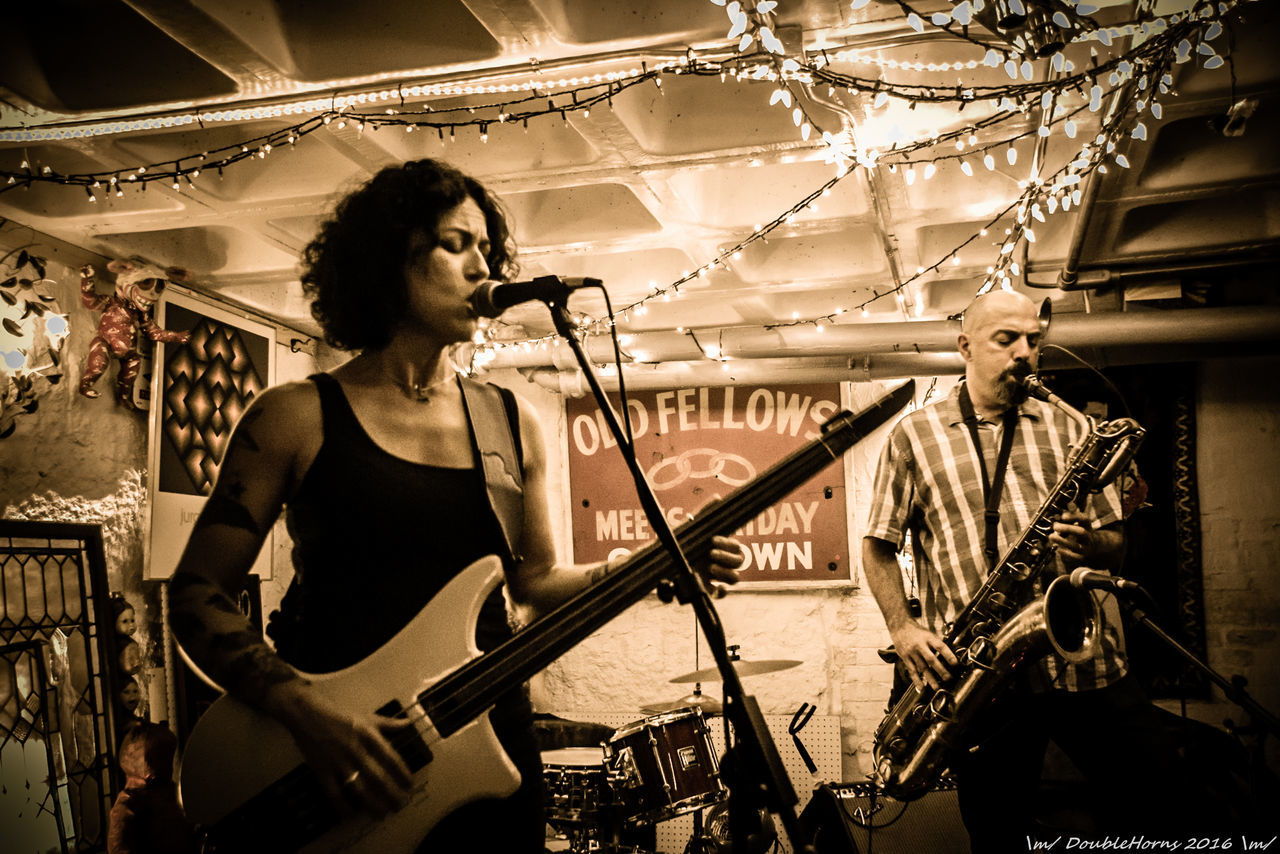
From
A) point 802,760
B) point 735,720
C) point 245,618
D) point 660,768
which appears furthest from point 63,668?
point 802,760

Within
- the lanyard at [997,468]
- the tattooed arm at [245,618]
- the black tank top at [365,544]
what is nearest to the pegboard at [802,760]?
the lanyard at [997,468]

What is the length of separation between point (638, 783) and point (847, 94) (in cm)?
345

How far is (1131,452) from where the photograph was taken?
325cm

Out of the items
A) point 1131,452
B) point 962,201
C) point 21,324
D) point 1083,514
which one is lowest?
point 1083,514

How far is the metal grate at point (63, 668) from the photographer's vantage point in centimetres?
401

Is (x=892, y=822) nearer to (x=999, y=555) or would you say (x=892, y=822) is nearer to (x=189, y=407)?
(x=999, y=555)

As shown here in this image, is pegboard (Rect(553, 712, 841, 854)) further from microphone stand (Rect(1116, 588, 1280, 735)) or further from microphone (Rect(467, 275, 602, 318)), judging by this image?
microphone (Rect(467, 275, 602, 318))

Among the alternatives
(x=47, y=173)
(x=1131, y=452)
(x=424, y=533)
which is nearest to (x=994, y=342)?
(x=1131, y=452)

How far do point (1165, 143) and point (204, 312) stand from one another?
219 inches

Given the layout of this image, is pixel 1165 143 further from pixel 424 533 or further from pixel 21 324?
pixel 21 324

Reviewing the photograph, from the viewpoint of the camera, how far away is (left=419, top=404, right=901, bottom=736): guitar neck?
4.82 ft

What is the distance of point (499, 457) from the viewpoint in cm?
181

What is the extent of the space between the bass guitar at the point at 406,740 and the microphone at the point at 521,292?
474mm

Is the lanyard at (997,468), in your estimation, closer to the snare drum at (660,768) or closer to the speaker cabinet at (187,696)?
the snare drum at (660,768)
